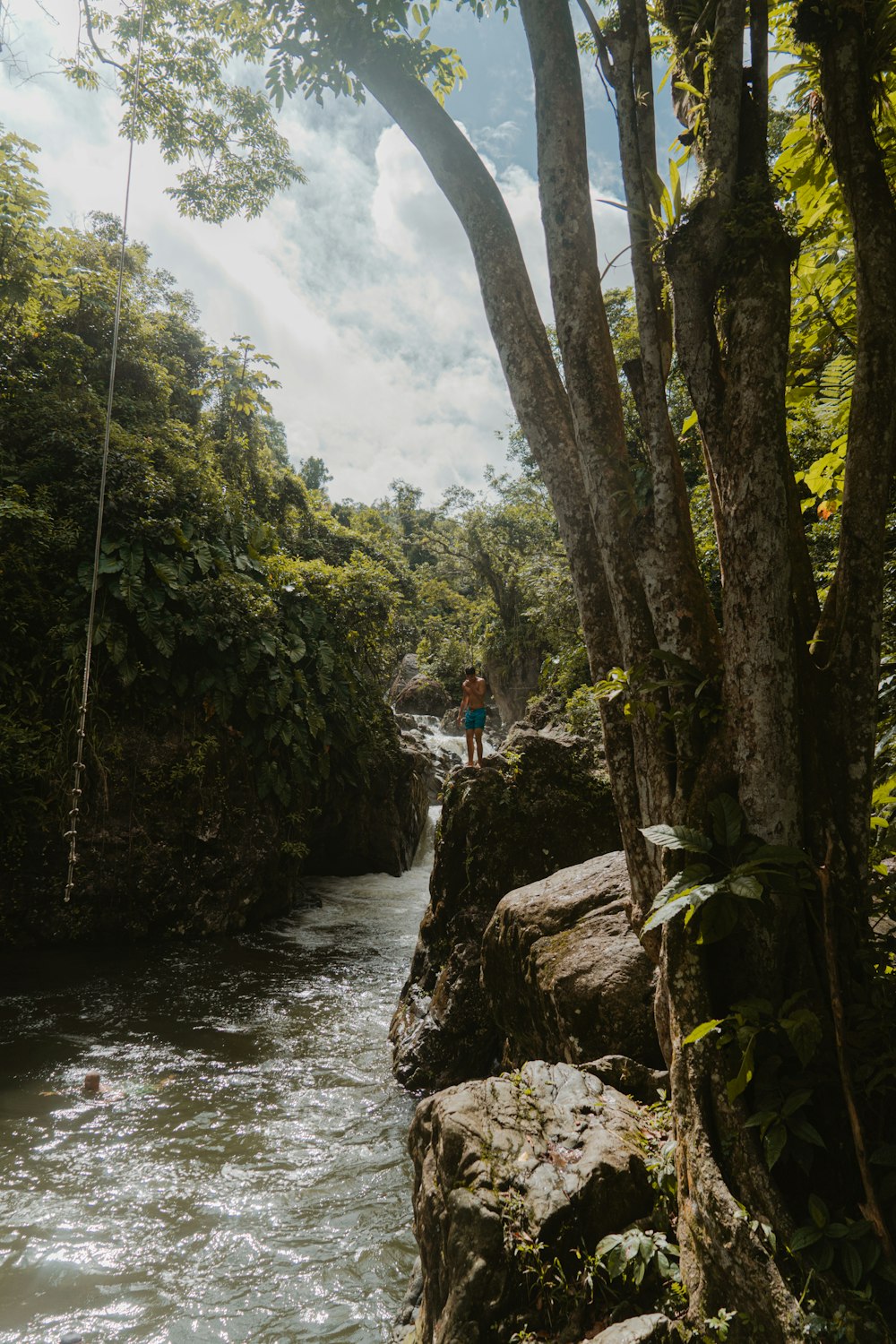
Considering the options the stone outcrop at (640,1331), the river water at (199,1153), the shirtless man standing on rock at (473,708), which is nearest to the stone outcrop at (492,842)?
the river water at (199,1153)

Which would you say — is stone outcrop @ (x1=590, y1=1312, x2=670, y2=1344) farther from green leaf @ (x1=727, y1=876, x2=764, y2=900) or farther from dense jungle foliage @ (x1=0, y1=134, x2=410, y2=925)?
dense jungle foliage @ (x1=0, y1=134, x2=410, y2=925)

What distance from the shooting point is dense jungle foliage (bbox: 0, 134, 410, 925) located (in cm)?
827

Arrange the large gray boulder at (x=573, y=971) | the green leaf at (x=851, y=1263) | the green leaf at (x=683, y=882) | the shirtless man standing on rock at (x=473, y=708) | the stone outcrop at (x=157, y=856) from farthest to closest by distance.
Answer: the shirtless man standing on rock at (x=473, y=708)
the stone outcrop at (x=157, y=856)
the large gray boulder at (x=573, y=971)
the green leaf at (x=683, y=882)
the green leaf at (x=851, y=1263)

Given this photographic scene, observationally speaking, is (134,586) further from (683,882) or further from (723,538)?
(683,882)

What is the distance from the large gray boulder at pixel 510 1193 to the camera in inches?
100

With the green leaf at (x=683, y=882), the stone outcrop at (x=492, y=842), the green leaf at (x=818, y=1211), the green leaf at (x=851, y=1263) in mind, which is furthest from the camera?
the stone outcrop at (x=492, y=842)

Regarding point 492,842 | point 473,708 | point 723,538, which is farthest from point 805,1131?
point 473,708

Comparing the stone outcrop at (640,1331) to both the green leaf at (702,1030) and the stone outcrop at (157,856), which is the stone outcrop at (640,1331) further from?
the stone outcrop at (157,856)

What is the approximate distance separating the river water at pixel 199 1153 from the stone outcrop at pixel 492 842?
823 millimetres

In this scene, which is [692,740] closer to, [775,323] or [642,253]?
[775,323]

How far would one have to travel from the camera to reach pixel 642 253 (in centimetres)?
376

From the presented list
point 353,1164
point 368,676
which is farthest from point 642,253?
point 368,676

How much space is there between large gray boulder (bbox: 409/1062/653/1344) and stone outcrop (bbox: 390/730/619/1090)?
118 inches

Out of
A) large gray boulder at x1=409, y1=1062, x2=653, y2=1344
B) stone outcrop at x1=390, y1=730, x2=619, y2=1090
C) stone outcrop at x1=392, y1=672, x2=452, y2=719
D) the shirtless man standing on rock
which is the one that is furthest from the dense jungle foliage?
stone outcrop at x1=392, y1=672, x2=452, y2=719
